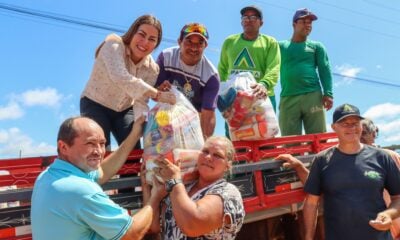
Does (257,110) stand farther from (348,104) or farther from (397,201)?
(397,201)

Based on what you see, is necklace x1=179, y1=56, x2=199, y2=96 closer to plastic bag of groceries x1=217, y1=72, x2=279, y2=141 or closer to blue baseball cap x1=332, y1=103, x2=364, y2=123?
plastic bag of groceries x1=217, y1=72, x2=279, y2=141

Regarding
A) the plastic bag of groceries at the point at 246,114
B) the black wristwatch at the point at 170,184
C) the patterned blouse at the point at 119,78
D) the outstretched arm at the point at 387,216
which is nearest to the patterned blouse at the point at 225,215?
the black wristwatch at the point at 170,184

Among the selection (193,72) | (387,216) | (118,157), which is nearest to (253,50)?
(193,72)

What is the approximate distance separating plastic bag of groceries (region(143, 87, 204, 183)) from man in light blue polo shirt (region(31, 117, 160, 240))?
45cm

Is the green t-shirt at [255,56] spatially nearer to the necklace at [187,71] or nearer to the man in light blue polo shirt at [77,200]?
the necklace at [187,71]

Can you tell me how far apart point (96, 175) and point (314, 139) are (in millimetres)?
2004

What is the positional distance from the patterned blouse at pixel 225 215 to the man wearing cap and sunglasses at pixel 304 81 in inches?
89.8

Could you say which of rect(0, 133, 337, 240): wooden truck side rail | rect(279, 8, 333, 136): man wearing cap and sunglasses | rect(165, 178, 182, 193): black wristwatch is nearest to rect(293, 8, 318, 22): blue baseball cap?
rect(279, 8, 333, 136): man wearing cap and sunglasses

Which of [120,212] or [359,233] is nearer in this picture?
[120,212]

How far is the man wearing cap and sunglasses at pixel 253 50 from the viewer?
3865 mm

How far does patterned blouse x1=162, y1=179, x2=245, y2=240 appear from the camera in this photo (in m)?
2.14

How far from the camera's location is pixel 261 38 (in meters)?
3.99

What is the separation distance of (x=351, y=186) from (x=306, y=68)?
5.81 ft

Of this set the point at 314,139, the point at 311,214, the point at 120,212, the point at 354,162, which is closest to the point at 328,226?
the point at 311,214
